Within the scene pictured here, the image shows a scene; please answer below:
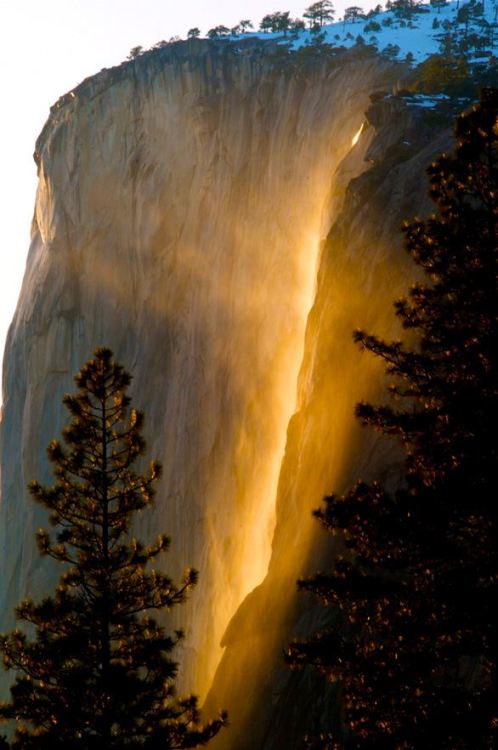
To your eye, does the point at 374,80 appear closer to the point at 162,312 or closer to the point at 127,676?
the point at 162,312

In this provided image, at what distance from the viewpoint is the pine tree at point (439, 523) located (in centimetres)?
938

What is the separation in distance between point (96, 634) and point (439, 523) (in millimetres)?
6099

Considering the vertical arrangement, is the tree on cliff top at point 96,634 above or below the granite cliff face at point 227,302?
below

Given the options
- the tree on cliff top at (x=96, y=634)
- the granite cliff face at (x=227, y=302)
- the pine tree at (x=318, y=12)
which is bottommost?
the tree on cliff top at (x=96, y=634)

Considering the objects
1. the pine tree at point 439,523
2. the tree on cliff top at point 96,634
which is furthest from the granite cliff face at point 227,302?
the pine tree at point 439,523

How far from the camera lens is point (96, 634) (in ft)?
42.9

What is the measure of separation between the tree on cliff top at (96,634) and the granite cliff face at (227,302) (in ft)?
15.6

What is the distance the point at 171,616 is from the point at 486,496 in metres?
30.7

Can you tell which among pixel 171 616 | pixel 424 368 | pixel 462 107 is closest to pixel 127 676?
pixel 424 368

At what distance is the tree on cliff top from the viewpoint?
1266 centimetres

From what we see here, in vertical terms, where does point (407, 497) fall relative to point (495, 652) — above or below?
above

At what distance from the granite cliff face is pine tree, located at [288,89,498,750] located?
7.49 metres

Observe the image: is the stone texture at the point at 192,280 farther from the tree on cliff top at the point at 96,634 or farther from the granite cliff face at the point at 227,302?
the tree on cliff top at the point at 96,634

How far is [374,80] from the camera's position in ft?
118
